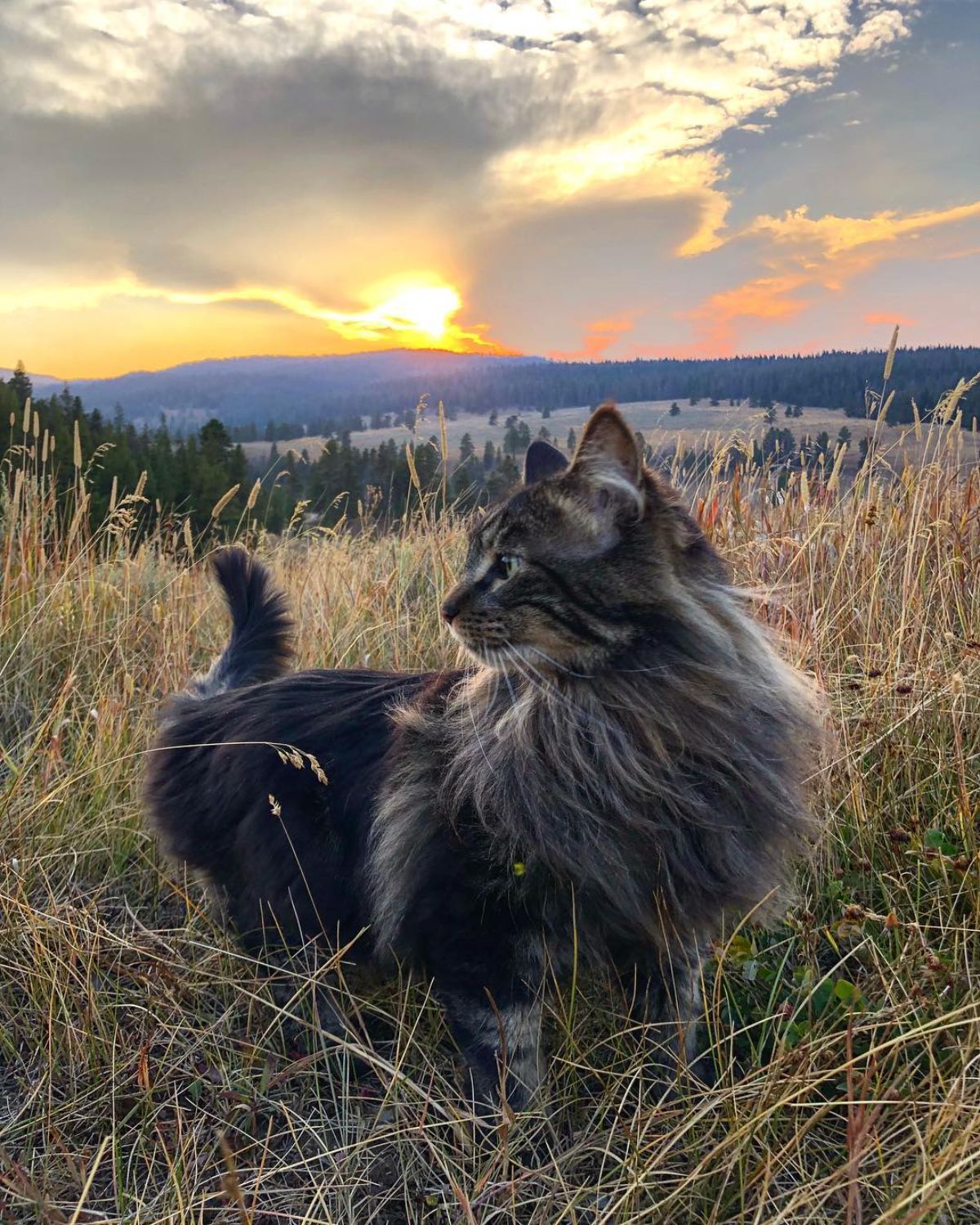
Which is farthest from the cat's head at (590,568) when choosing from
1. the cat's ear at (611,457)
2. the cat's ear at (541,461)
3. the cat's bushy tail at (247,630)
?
the cat's bushy tail at (247,630)

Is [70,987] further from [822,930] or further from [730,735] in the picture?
[822,930]

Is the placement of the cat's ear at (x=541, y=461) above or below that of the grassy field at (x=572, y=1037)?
above

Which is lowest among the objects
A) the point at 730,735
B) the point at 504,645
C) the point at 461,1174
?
the point at 461,1174

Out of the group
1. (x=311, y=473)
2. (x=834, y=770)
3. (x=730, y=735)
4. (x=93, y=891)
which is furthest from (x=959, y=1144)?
(x=311, y=473)

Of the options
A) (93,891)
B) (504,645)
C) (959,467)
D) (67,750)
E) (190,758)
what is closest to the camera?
(504,645)

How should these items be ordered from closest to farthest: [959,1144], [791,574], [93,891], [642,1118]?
[959,1144] < [642,1118] < [93,891] < [791,574]

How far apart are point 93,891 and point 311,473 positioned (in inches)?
1381

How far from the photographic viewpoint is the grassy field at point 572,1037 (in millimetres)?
1719

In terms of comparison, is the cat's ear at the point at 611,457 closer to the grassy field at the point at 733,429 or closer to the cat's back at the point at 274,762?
the cat's back at the point at 274,762

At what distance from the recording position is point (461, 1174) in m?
1.90

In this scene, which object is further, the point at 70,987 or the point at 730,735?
the point at 70,987

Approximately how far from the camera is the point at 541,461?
2.55m

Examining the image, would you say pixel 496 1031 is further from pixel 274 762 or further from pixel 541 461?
pixel 541 461

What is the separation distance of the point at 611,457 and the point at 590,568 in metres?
0.28
